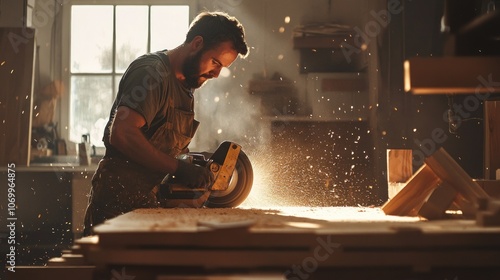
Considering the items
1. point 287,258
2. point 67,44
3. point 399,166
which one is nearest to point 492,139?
point 399,166

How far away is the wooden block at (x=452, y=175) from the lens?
209 centimetres

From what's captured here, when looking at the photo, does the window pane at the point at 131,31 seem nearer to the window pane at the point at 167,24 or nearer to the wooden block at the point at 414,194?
the window pane at the point at 167,24

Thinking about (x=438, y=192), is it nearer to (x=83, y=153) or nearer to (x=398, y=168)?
(x=398, y=168)

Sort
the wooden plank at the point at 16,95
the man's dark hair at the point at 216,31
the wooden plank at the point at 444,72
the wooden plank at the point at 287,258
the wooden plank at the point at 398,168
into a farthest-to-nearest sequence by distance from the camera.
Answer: the wooden plank at the point at 16,95 < the man's dark hair at the point at 216,31 < the wooden plank at the point at 398,168 < the wooden plank at the point at 444,72 < the wooden plank at the point at 287,258

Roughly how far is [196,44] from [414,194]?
1641 mm

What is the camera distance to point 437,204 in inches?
80.2

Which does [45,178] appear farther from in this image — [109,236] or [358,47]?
[109,236]

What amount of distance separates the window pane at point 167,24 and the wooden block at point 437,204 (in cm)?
532

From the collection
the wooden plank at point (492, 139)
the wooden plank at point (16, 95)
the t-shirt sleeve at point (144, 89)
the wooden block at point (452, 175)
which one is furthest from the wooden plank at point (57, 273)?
the wooden plank at point (16, 95)

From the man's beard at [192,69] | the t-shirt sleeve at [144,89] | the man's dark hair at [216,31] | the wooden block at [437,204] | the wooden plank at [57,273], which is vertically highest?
the man's dark hair at [216,31]

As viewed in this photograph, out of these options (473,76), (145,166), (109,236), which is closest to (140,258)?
(109,236)

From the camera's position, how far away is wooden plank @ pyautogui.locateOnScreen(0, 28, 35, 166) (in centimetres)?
667

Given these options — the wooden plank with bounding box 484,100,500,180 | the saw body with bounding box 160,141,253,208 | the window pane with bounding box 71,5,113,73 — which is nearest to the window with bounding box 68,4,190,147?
the window pane with bounding box 71,5,113,73

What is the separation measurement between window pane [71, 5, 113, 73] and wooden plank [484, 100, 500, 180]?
4666 millimetres
